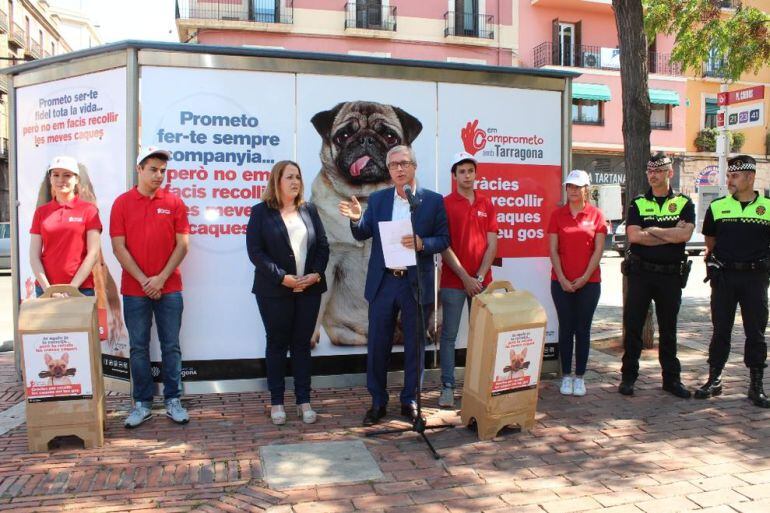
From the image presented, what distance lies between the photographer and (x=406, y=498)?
3662 millimetres

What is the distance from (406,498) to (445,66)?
12.6 ft

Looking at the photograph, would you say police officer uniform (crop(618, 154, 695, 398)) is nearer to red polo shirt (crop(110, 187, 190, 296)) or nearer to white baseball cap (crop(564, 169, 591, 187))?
white baseball cap (crop(564, 169, 591, 187))

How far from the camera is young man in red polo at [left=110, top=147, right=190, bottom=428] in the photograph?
15.8 feet

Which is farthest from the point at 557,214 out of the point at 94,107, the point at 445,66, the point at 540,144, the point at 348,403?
the point at 94,107

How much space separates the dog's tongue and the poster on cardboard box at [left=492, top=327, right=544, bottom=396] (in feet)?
7.02

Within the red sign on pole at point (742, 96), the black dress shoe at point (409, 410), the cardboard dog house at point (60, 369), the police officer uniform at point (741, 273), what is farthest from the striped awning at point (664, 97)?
the cardboard dog house at point (60, 369)

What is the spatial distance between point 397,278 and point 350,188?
1.32 meters

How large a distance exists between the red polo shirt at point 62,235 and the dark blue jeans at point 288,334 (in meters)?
1.42

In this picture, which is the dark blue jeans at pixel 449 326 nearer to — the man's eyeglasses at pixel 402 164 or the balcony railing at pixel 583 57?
the man's eyeglasses at pixel 402 164

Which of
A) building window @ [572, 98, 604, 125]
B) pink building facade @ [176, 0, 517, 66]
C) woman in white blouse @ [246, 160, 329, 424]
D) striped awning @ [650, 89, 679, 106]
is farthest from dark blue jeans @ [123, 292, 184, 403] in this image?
striped awning @ [650, 89, 679, 106]

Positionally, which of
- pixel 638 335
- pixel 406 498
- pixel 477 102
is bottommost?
pixel 406 498

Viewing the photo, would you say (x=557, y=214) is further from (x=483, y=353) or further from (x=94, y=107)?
(x=94, y=107)

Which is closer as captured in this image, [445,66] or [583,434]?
[583,434]

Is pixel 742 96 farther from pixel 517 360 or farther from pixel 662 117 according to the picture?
pixel 662 117
